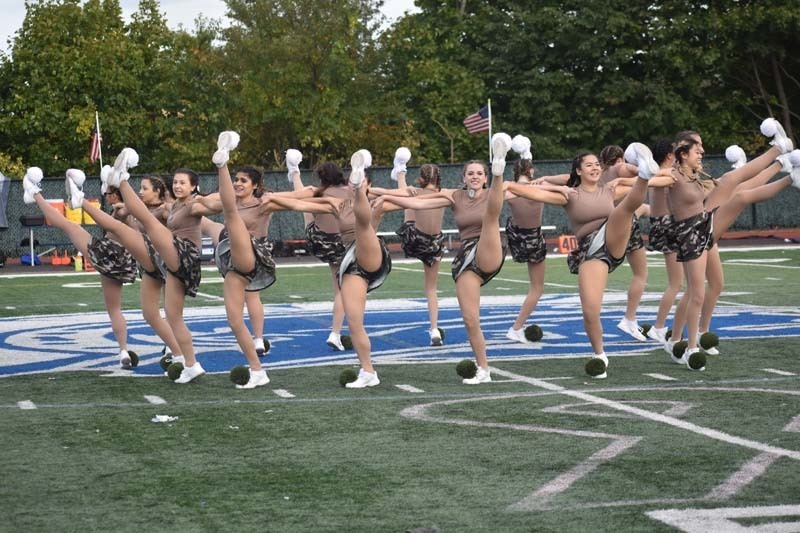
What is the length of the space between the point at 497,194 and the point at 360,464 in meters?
2.87

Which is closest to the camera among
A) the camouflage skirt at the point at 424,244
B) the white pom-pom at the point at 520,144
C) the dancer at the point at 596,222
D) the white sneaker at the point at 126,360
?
the dancer at the point at 596,222

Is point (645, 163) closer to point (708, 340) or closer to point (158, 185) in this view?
point (708, 340)

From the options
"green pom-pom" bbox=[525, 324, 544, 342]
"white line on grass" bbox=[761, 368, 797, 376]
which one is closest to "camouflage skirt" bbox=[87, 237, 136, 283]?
"green pom-pom" bbox=[525, 324, 544, 342]

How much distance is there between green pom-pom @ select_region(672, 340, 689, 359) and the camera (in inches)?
388

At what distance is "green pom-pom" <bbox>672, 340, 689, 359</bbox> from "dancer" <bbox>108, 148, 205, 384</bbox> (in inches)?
149

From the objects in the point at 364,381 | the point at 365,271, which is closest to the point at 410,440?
the point at 364,381

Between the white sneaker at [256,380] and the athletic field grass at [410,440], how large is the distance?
116 millimetres

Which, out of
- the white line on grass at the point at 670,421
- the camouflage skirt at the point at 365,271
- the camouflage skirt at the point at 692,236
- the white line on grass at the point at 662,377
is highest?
the camouflage skirt at the point at 692,236

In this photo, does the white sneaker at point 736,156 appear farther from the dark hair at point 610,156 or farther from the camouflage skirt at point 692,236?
the camouflage skirt at point 692,236

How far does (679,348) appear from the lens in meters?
9.87

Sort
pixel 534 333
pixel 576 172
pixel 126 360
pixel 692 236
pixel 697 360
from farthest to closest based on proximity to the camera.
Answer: pixel 534 333, pixel 126 360, pixel 576 172, pixel 692 236, pixel 697 360

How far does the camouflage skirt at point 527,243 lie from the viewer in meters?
12.0

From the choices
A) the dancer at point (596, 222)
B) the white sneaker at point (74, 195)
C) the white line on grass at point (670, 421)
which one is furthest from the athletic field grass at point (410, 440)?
the white sneaker at point (74, 195)

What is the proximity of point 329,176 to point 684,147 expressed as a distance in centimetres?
303
